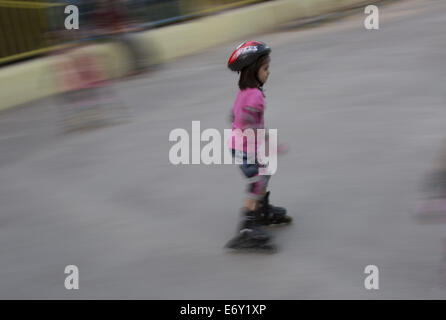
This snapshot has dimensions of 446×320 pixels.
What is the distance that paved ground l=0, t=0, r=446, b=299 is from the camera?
199 inches

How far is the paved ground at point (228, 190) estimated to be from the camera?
16.6 ft

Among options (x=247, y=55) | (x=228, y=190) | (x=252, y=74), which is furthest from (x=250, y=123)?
(x=228, y=190)

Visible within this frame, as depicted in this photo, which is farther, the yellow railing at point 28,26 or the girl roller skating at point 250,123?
the yellow railing at point 28,26

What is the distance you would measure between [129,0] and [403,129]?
6208mm

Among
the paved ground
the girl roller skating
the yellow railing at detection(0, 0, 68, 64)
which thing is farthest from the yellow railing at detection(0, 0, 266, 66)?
the girl roller skating

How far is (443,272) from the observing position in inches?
187

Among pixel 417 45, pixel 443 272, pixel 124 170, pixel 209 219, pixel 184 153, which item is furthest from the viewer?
pixel 417 45

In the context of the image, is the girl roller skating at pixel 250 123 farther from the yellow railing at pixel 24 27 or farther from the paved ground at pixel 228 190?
the yellow railing at pixel 24 27

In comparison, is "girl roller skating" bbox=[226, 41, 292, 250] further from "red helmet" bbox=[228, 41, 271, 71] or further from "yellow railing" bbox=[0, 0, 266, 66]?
"yellow railing" bbox=[0, 0, 266, 66]

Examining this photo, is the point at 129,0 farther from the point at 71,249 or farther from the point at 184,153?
the point at 71,249

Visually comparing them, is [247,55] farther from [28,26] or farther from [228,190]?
[28,26]

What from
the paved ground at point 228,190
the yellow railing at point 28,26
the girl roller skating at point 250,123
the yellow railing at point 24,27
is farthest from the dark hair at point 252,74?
the yellow railing at point 24,27

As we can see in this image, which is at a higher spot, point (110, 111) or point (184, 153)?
point (110, 111)

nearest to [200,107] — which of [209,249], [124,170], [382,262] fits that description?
[124,170]
